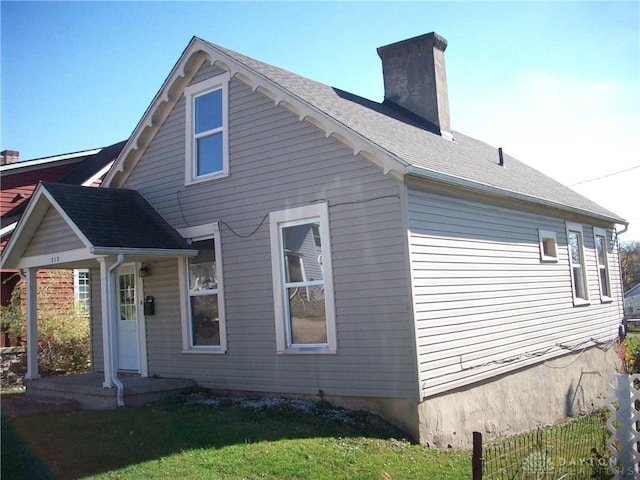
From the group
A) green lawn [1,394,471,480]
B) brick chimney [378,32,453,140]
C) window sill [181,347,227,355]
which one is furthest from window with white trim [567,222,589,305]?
window sill [181,347,227,355]

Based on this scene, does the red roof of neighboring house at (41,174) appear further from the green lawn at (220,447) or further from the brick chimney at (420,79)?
the green lawn at (220,447)

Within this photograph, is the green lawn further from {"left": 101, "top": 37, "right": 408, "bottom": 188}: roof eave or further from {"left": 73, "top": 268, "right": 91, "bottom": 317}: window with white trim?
{"left": 73, "top": 268, "right": 91, "bottom": 317}: window with white trim

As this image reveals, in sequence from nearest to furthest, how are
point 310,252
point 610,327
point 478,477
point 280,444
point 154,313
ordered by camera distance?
point 478,477 < point 280,444 < point 310,252 < point 154,313 < point 610,327

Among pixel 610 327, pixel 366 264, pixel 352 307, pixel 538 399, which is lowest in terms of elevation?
pixel 538 399

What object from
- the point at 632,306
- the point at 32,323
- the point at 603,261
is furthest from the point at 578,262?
the point at 632,306

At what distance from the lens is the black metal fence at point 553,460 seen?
23.1ft

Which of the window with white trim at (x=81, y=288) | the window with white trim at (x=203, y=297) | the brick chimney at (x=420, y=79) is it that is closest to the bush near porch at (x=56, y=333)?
the window with white trim at (x=81, y=288)

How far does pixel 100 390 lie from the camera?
10.9 meters

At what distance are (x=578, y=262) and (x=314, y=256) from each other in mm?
8899

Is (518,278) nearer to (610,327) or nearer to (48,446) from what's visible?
(610,327)

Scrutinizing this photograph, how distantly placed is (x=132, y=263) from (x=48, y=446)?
5.22 m

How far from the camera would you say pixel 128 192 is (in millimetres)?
13125

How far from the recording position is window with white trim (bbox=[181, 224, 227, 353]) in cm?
1166

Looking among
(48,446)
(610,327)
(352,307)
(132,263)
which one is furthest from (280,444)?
(610,327)
